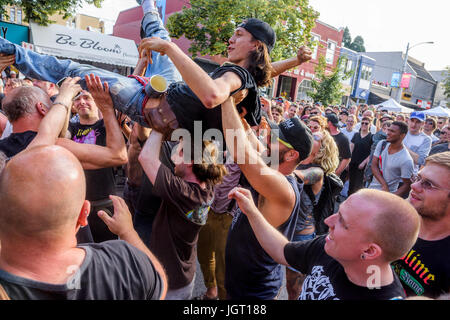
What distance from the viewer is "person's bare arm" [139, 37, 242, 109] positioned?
1.69 metres

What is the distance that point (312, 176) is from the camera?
10.1ft

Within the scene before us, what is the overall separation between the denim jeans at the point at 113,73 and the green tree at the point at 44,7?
38.2 feet

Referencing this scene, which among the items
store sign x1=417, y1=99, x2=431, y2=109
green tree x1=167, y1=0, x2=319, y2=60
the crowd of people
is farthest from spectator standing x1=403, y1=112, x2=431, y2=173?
store sign x1=417, y1=99, x2=431, y2=109

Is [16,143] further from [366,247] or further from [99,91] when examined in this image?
[366,247]

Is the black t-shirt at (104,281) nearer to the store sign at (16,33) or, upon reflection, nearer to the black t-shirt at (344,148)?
the black t-shirt at (344,148)

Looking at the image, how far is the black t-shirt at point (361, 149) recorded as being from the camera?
257 inches

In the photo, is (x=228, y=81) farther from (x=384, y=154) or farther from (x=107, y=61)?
(x=107, y=61)

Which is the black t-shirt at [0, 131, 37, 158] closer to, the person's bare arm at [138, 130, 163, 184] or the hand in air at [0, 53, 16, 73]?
the hand in air at [0, 53, 16, 73]

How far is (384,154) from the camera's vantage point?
191 inches

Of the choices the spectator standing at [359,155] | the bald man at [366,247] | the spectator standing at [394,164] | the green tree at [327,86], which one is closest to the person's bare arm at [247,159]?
the bald man at [366,247]

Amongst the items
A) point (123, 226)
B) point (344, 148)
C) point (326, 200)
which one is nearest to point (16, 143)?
point (123, 226)

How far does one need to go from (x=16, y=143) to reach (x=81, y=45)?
13747mm

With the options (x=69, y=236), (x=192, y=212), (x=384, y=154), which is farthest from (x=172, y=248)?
(x=384, y=154)

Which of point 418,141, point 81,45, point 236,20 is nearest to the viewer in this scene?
point 418,141
